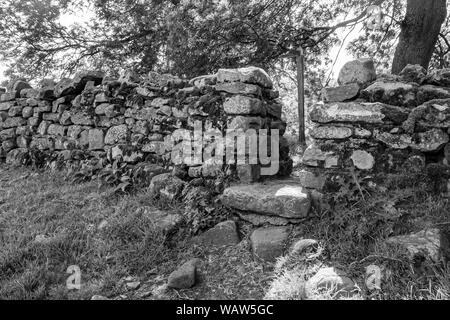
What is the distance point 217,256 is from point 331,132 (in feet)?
5.14

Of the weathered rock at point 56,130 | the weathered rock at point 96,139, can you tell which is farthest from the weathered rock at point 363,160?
the weathered rock at point 56,130

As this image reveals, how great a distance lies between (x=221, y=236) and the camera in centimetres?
318

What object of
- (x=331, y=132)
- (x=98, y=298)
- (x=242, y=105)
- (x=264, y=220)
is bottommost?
(x=98, y=298)

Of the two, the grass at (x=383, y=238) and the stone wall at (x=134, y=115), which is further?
the stone wall at (x=134, y=115)

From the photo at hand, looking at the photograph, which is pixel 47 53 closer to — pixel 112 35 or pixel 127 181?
pixel 112 35

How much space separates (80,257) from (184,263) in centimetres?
93

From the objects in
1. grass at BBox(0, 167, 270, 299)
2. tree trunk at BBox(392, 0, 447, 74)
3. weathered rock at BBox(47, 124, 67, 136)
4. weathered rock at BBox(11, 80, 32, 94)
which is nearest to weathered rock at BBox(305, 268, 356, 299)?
grass at BBox(0, 167, 270, 299)

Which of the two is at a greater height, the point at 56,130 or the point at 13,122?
the point at 13,122

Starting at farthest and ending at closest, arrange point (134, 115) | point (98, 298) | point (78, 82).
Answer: point (78, 82), point (134, 115), point (98, 298)

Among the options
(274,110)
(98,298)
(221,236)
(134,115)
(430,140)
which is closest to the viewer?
(98,298)

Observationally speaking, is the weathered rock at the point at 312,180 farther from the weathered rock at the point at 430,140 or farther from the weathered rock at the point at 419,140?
the weathered rock at the point at 430,140

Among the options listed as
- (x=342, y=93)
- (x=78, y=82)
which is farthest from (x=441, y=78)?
(x=78, y=82)

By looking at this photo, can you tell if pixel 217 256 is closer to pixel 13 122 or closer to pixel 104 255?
pixel 104 255

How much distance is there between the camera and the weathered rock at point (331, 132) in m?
3.08
